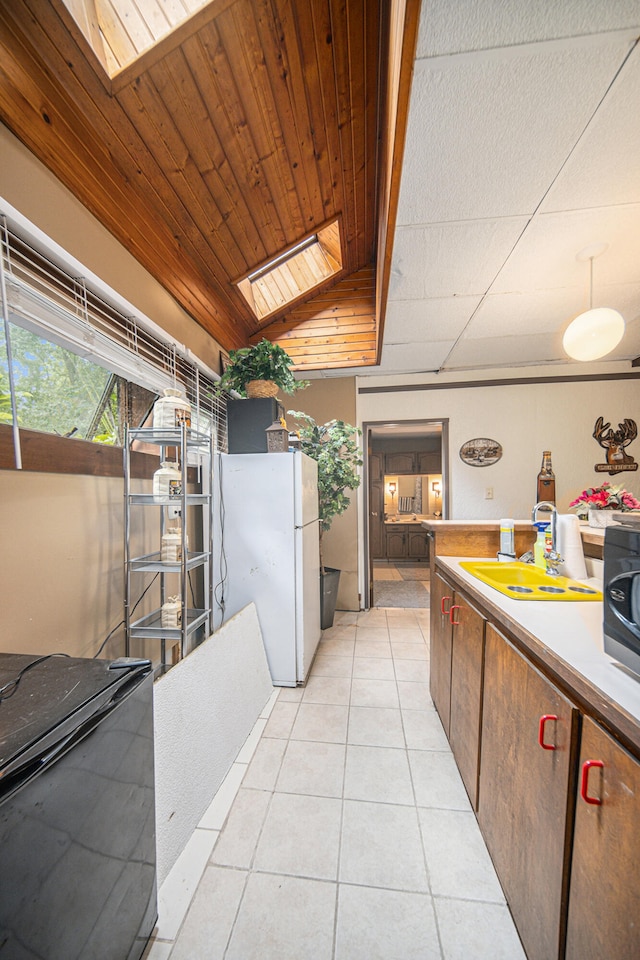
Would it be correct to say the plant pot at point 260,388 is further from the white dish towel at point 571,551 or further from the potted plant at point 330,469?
the white dish towel at point 571,551

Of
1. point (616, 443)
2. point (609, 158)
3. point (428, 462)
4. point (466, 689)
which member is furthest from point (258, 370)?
point (428, 462)

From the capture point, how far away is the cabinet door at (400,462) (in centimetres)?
673

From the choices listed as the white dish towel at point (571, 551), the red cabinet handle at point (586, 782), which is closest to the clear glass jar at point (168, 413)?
the red cabinet handle at point (586, 782)

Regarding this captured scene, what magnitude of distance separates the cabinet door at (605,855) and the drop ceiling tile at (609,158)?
1914mm

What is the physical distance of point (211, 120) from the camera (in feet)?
5.39

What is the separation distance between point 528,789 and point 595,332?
2.20 m

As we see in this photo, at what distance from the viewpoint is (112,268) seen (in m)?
1.64

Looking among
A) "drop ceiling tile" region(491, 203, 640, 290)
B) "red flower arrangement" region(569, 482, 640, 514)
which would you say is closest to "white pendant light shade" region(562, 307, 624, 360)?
"drop ceiling tile" region(491, 203, 640, 290)

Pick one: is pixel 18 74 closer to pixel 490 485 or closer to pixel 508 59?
pixel 508 59

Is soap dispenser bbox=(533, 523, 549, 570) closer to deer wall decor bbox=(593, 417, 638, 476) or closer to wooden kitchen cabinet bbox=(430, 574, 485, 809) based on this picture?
wooden kitchen cabinet bbox=(430, 574, 485, 809)

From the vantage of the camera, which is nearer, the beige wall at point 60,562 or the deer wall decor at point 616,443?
the beige wall at point 60,562

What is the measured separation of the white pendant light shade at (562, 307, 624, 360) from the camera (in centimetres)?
191

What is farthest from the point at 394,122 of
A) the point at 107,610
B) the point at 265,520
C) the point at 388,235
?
the point at 107,610

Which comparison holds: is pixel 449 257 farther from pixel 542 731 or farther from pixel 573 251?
pixel 542 731
